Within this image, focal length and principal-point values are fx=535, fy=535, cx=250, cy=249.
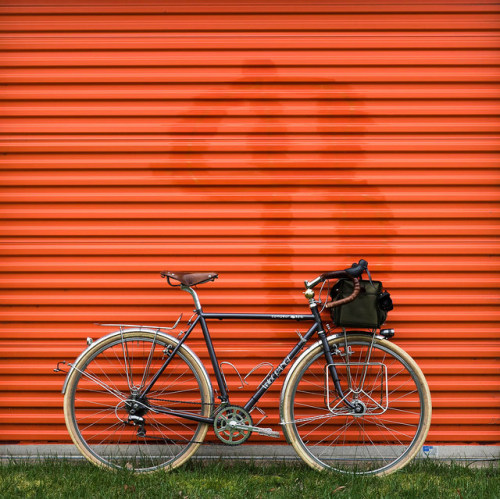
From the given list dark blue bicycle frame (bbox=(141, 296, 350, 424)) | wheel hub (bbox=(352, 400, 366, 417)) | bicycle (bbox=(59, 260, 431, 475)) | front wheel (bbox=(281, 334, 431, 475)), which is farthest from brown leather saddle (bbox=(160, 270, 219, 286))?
wheel hub (bbox=(352, 400, 366, 417))

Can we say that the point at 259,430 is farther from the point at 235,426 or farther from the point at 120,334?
the point at 120,334

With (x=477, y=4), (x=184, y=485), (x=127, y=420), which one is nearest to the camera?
(x=184, y=485)

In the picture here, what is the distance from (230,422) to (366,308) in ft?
4.19

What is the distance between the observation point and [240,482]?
12.5ft

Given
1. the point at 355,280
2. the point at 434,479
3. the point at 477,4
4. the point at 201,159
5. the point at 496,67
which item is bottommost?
the point at 434,479

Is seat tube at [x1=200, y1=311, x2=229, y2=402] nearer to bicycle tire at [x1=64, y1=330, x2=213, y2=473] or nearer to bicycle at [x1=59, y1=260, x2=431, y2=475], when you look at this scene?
bicycle at [x1=59, y1=260, x2=431, y2=475]

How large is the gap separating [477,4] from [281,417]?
3575 millimetres

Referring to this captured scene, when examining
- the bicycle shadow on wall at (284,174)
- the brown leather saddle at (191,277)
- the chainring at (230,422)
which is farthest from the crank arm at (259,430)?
the brown leather saddle at (191,277)

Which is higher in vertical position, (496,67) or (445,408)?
(496,67)

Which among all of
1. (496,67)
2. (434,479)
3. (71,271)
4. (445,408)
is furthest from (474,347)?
(71,271)

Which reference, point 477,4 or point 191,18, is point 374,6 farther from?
point 191,18

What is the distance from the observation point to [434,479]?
3887mm

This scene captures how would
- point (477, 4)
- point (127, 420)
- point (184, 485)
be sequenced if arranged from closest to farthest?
point (184, 485) < point (127, 420) < point (477, 4)

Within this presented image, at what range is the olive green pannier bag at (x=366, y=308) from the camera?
3838 mm
